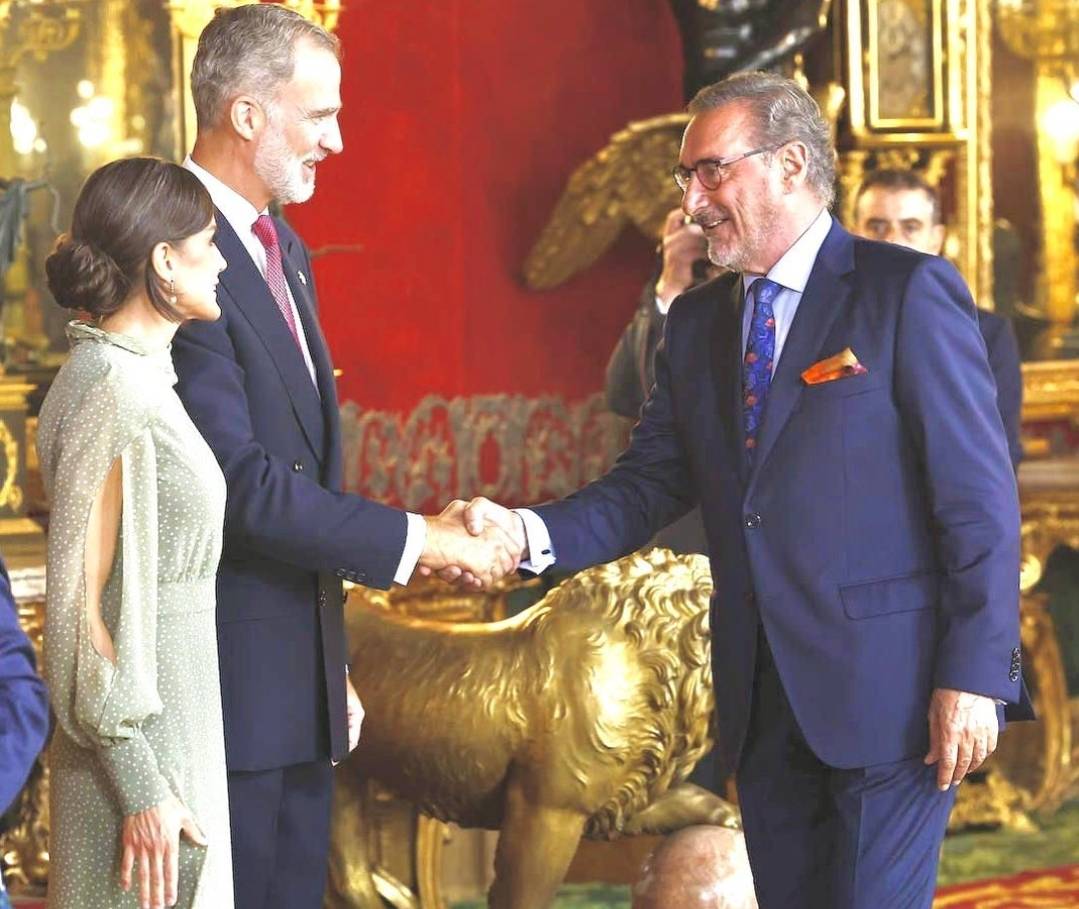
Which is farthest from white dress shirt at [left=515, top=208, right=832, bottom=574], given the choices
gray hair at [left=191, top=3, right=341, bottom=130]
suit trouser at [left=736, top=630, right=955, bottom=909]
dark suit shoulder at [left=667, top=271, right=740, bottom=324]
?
gray hair at [left=191, top=3, right=341, bottom=130]

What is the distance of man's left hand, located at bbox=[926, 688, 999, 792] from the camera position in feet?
9.52

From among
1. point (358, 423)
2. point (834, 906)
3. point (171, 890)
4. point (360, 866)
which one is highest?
point (358, 423)

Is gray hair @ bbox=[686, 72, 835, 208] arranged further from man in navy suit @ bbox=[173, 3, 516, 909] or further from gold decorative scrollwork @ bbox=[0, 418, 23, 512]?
gold decorative scrollwork @ bbox=[0, 418, 23, 512]

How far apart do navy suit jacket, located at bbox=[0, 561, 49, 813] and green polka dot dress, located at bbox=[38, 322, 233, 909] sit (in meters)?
0.38

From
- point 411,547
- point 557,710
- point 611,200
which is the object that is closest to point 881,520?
point 411,547

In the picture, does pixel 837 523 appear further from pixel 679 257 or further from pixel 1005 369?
pixel 679 257

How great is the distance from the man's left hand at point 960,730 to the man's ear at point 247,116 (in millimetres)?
1349

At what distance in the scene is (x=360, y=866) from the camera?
14.4 ft

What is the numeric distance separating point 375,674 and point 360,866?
468 millimetres

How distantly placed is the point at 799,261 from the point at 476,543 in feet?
2.45

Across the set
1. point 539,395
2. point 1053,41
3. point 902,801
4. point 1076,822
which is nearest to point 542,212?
point 539,395

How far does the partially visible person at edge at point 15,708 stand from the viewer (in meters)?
2.13

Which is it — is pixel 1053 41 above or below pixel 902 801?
above

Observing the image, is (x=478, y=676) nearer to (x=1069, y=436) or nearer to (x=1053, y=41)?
(x=1069, y=436)
